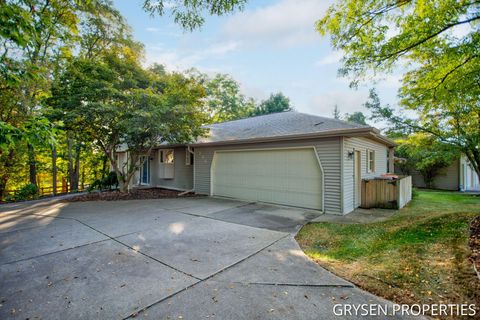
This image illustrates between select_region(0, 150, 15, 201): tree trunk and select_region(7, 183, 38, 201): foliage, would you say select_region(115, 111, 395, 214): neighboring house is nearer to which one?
select_region(7, 183, 38, 201): foliage

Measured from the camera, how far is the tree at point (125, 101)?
803 centimetres

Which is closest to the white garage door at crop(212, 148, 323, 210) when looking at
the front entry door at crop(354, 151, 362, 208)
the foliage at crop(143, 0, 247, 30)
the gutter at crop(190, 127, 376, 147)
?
the gutter at crop(190, 127, 376, 147)

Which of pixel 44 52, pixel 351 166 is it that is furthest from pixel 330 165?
pixel 44 52

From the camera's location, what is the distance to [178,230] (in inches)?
205

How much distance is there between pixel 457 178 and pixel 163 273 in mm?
20010

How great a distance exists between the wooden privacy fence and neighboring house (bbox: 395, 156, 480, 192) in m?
11.3

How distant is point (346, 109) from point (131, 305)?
38.4 meters

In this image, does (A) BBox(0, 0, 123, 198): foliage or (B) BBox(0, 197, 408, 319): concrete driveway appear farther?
(A) BBox(0, 0, 123, 198): foliage

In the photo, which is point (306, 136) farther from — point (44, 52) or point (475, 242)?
point (44, 52)

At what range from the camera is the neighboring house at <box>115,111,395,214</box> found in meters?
6.85

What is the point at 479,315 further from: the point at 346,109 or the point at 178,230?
the point at 346,109

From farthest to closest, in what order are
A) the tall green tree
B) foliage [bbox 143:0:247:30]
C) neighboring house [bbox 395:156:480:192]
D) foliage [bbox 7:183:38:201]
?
neighboring house [bbox 395:156:480:192]
foliage [bbox 7:183:38:201]
the tall green tree
foliage [bbox 143:0:247:30]

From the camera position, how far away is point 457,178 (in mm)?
15305

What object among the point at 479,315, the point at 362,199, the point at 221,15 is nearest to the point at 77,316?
the point at 479,315
